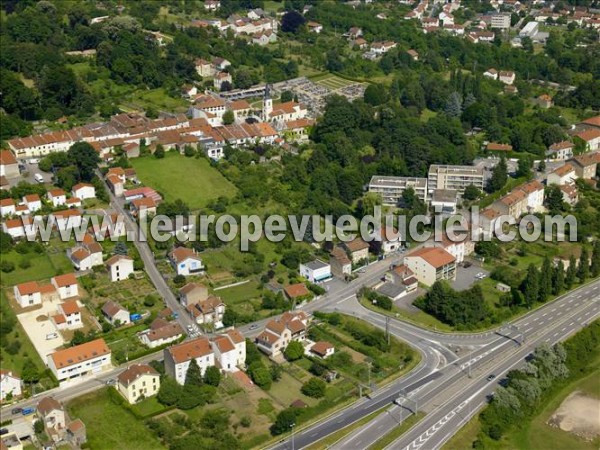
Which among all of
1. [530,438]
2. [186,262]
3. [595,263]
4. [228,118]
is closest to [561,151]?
[595,263]

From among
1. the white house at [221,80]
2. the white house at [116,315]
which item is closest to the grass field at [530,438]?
the white house at [116,315]

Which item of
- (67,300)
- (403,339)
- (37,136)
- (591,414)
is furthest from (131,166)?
(591,414)

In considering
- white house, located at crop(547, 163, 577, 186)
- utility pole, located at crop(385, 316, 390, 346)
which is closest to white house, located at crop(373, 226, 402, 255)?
utility pole, located at crop(385, 316, 390, 346)

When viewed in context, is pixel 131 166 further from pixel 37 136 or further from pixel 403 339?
pixel 403 339

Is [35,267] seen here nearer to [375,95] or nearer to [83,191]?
[83,191]

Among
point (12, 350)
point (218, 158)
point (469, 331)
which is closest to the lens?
point (12, 350)

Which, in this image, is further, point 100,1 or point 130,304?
point 100,1

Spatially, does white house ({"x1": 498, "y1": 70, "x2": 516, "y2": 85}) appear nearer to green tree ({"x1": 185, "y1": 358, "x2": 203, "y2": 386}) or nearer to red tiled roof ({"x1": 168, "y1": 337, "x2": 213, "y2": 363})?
red tiled roof ({"x1": 168, "y1": 337, "x2": 213, "y2": 363})
